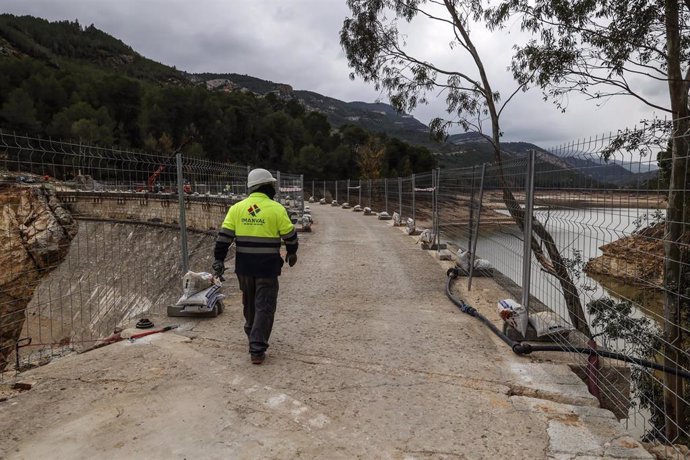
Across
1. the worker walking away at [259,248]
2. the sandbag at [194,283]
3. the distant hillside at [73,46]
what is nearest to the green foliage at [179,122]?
the distant hillside at [73,46]

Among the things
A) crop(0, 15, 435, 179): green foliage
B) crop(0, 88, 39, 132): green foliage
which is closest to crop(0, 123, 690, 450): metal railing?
crop(0, 15, 435, 179): green foliage

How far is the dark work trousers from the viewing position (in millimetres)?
4215

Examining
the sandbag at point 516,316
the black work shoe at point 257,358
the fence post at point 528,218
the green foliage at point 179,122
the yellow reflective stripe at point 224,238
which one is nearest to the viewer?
the black work shoe at point 257,358

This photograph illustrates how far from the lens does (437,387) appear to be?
377 centimetres

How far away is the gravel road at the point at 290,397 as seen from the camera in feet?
9.48

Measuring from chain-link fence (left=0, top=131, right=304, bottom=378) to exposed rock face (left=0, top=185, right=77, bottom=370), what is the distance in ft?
0.13

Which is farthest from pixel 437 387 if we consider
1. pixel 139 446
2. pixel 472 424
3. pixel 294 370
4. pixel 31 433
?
pixel 31 433

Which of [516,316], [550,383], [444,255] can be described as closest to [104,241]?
[444,255]

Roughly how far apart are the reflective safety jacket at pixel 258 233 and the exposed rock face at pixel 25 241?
25.3ft

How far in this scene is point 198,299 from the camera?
18.2 feet

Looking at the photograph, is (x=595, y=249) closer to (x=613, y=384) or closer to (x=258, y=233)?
(x=613, y=384)

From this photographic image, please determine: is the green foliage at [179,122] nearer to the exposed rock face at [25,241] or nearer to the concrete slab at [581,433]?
the exposed rock face at [25,241]

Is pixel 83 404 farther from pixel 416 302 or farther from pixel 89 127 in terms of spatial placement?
pixel 89 127

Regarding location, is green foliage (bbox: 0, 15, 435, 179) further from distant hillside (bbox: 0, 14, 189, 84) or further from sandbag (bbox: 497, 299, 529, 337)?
sandbag (bbox: 497, 299, 529, 337)
